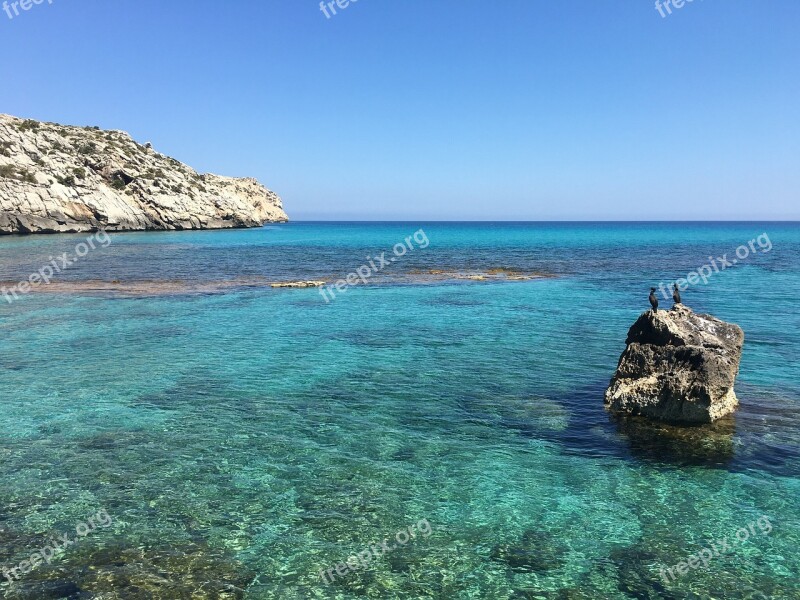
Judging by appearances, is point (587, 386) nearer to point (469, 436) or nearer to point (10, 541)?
point (469, 436)

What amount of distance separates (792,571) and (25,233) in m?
117

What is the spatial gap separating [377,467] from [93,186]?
11722 cm

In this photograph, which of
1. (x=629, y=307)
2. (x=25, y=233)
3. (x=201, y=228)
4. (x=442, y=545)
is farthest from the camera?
(x=201, y=228)

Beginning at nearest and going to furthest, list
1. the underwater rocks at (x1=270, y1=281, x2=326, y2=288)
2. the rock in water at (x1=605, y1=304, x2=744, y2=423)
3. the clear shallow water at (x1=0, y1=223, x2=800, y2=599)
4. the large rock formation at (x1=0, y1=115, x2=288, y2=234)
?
the clear shallow water at (x1=0, y1=223, x2=800, y2=599)
the rock in water at (x1=605, y1=304, x2=744, y2=423)
the underwater rocks at (x1=270, y1=281, x2=326, y2=288)
the large rock formation at (x1=0, y1=115, x2=288, y2=234)

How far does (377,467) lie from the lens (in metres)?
13.0

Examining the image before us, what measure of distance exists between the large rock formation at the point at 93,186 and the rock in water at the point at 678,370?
108 m

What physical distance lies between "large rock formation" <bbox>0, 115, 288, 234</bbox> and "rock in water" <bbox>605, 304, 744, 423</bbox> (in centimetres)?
10781

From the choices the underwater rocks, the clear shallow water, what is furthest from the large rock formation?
the clear shallow water

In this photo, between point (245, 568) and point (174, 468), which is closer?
point (245, 568)

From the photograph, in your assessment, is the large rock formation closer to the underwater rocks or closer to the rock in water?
the underwater rocks

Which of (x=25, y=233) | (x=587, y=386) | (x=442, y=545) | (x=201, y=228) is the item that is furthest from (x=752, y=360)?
(x=201, y=228)

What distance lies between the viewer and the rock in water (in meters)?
15.4

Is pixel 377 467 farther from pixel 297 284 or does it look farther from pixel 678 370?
pixel 297 284

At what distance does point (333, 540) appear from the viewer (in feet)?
33.3
